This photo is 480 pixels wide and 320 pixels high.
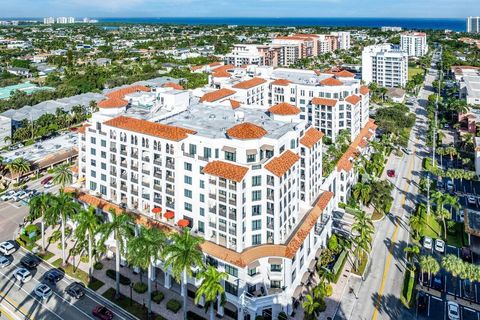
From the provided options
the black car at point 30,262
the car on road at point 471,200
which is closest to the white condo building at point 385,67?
the car on road at point 471,200

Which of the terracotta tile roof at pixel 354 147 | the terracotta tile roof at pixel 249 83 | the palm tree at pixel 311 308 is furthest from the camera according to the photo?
the terracotta tile roof at pixel 249 83

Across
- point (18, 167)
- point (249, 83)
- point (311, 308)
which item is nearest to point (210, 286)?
point (311, 308)

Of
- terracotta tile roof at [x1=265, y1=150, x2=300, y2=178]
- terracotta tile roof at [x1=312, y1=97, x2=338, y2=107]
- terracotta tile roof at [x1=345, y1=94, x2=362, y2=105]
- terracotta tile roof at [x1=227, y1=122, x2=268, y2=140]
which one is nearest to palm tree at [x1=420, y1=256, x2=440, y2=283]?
terracotta tile roof at [x1=265, y1=150, x2=300, y2=178]

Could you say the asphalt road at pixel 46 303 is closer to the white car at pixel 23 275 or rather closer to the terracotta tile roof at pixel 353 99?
the white car at pixel 23 275

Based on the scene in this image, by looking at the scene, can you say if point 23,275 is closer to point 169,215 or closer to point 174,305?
point 169,215

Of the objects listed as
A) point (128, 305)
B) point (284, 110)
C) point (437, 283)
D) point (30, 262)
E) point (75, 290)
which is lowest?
point (128, 305)
